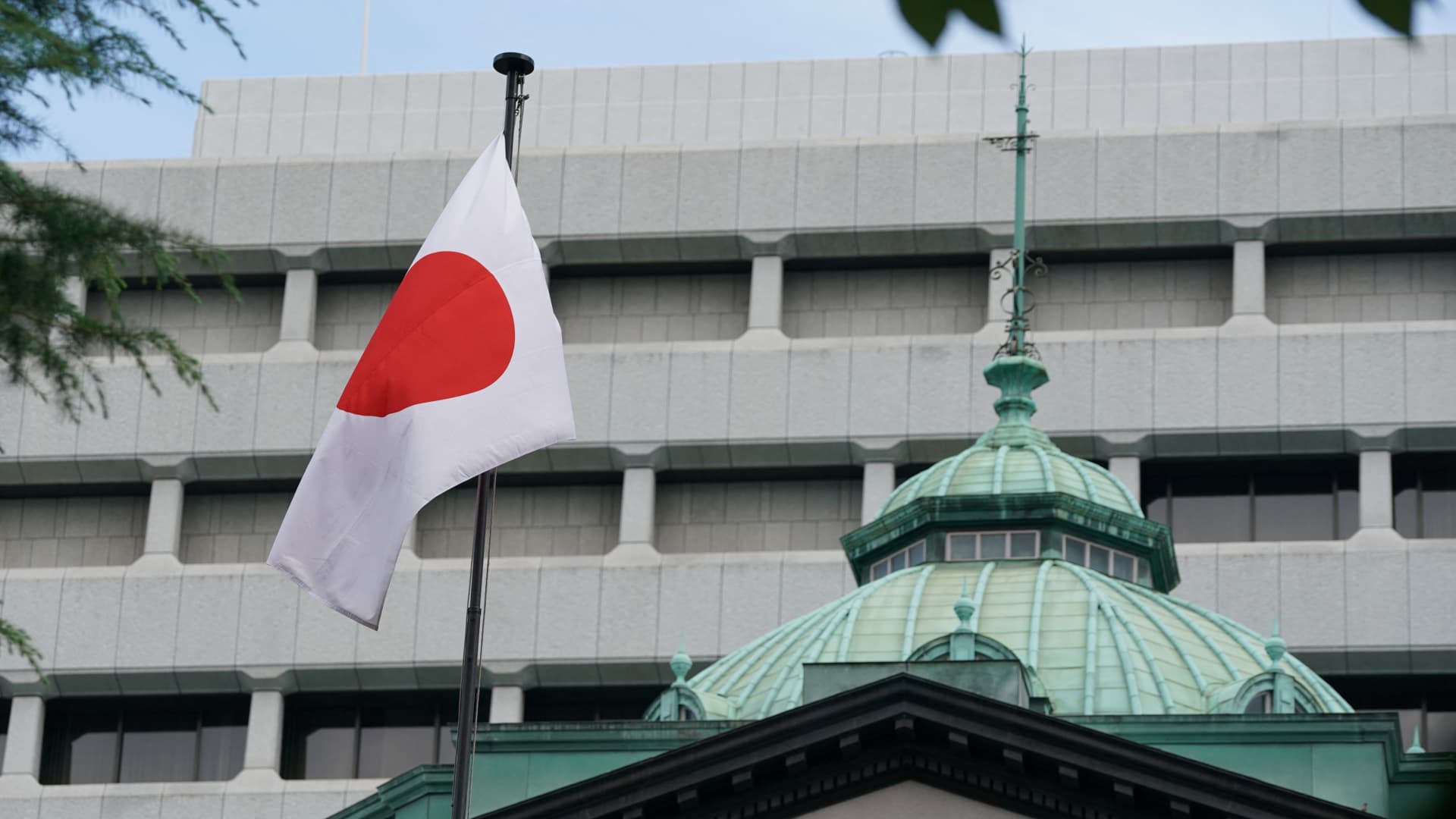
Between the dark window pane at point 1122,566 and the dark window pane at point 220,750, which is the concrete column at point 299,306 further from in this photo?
the dark window pane at point 1122,566

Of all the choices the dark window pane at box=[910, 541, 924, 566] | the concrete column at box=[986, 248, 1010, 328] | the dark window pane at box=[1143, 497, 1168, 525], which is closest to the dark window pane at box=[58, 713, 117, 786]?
the concrete column at box=[986, 248, 1010, 328]

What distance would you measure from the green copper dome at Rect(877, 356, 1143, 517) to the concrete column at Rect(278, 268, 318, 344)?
64.0 feet

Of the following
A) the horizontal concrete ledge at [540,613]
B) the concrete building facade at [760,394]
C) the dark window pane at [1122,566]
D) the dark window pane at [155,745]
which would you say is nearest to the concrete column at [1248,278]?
the concrete building facade at [760,394]

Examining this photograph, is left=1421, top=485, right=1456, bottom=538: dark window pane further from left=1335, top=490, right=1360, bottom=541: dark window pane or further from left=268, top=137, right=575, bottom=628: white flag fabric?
left=268, top=137, right=575, bottom=628: white flag fabric

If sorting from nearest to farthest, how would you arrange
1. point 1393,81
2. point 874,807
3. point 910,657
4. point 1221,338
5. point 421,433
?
point 421,433, point 874,807, point 910,657, point 1221,338, point 1393,81

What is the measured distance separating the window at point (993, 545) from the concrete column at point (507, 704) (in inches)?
669

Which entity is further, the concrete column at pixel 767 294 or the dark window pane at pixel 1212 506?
the concrete column at pixel 767 294

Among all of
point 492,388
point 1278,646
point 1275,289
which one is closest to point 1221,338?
point 1275,289

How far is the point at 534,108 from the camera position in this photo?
6419cm

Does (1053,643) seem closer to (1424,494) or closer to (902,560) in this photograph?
(902,560)

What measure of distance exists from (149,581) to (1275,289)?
2359 centimetres

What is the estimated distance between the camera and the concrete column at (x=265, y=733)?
57.5 meters

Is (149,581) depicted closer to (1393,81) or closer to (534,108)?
(534,108)

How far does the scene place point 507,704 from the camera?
56.9m
